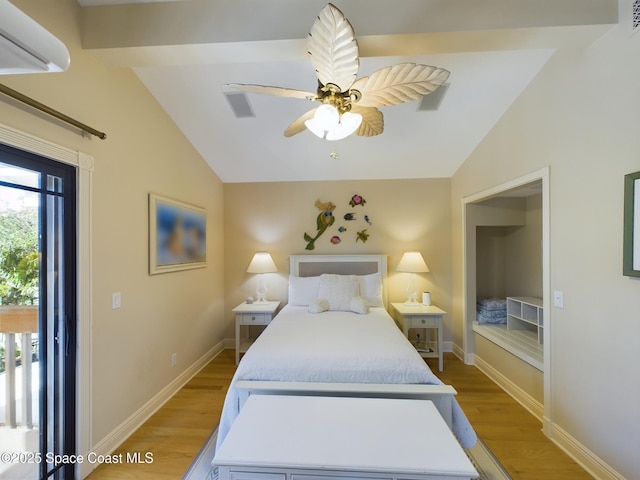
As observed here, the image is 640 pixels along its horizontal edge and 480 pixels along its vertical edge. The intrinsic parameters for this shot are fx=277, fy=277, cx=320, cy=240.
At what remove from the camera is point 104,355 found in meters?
1.93

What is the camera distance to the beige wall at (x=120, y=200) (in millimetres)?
1620

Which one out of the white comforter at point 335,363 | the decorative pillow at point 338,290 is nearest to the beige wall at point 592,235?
the white comforter at point 335,363

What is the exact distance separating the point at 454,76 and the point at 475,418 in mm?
2853

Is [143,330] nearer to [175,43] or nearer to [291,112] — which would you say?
[175,43]

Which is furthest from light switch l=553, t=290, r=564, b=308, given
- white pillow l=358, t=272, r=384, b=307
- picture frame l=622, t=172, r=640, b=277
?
white pillow l=358, t=272, r=384, b=307

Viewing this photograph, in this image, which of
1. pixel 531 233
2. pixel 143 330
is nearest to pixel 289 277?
pixel 143 330

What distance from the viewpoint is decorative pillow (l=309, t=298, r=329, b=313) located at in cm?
312

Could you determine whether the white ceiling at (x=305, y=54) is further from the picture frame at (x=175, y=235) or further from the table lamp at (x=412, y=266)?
the table lamp at (x=412, y=266)

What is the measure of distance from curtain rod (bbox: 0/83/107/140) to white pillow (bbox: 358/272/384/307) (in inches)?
114

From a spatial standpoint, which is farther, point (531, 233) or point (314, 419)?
point (531, 233)

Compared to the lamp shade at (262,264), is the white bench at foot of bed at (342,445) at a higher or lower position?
lower

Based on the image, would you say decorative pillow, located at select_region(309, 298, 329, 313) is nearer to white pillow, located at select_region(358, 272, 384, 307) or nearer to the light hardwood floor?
white pillow, located at select_region(358, 272, 384, 307)

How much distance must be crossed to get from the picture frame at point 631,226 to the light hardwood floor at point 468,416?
4.45 feet

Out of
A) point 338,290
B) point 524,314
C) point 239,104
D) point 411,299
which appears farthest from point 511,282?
point 239,104
